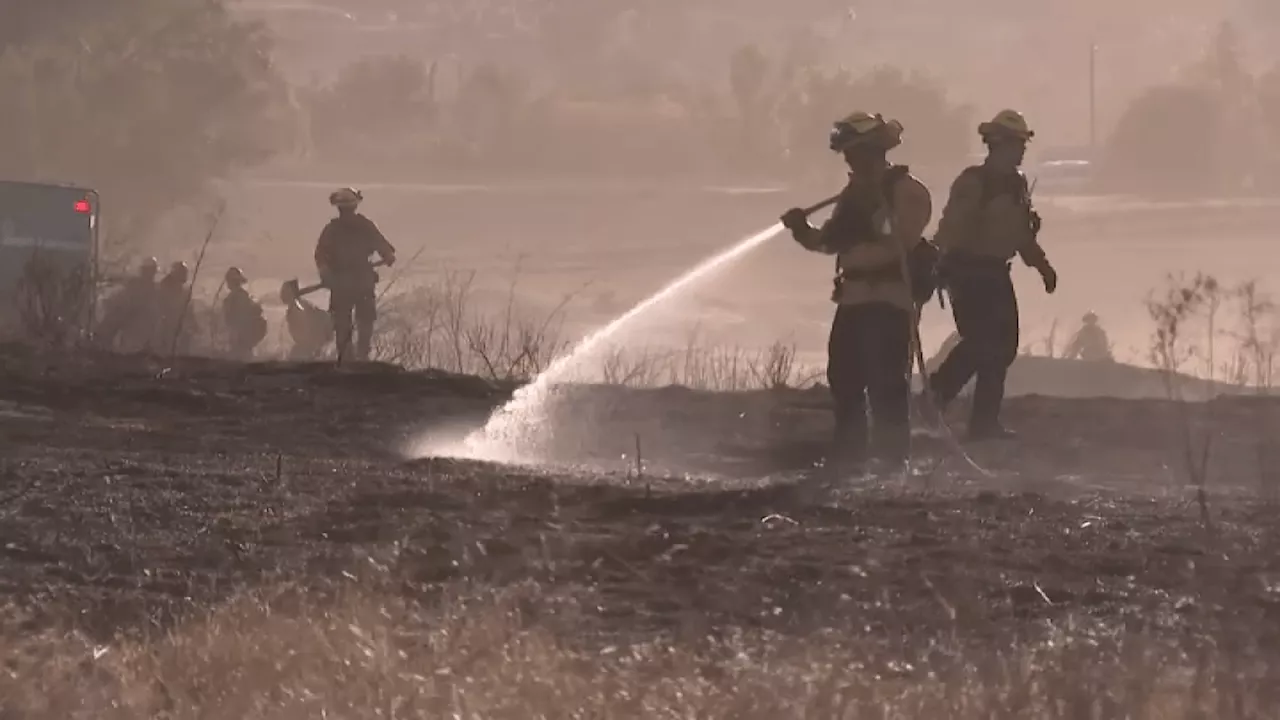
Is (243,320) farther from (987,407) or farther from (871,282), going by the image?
(871,282)

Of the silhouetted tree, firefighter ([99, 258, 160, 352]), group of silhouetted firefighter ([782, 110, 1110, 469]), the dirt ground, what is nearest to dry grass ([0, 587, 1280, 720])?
the dirt ground

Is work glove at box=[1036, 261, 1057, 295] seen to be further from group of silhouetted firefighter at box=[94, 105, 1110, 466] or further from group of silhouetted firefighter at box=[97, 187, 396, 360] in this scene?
group of silhouetted firefighter at box=[97, 187, 396, 360]

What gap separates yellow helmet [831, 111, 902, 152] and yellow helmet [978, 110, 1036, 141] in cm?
114

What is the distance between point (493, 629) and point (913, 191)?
3509 millimetres

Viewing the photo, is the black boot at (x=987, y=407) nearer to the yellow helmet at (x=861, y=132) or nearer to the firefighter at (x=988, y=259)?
the firefighter at (x=988, y=259)

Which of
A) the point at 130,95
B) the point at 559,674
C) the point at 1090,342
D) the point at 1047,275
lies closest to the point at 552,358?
the point at 1047,275

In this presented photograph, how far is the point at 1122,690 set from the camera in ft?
12.5

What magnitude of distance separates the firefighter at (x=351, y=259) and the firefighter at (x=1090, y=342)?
9.30 m

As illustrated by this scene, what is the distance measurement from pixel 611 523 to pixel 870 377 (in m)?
2.00

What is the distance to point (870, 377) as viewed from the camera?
293 inches

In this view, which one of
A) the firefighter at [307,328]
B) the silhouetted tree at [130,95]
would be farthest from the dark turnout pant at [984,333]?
the silhouetted tree at [130,95]

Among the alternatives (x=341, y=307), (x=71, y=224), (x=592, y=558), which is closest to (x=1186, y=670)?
(x=592, y=558)

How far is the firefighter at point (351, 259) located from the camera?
13.0m

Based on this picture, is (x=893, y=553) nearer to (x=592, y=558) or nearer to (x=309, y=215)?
(x=592, y=558)
